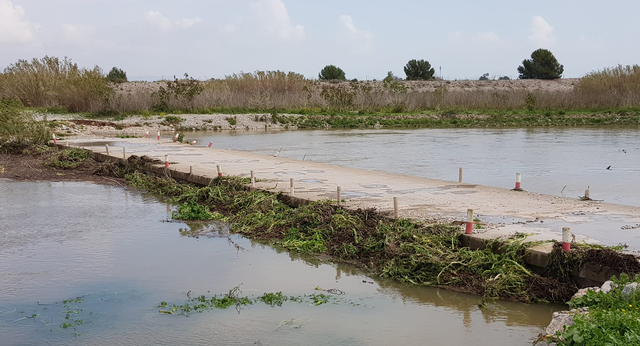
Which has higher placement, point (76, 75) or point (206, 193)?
point (76, 75)

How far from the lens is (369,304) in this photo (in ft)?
23.9

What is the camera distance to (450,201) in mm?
11000

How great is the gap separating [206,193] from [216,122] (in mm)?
24218

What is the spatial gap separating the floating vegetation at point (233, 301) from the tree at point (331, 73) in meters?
74.8

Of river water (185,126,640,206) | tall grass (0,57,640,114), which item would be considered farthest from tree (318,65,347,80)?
river water (185,126,640,206)

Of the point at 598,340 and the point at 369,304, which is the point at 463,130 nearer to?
the point at 369,304

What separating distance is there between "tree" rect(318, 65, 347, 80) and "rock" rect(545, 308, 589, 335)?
3008 inches

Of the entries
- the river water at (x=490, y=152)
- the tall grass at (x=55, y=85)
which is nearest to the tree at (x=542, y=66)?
the river water at (x=490, y=152)

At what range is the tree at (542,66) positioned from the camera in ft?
253

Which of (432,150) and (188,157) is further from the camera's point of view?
(432,150)

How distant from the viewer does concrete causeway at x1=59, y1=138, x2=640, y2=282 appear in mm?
8711

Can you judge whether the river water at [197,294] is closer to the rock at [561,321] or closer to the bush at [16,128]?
the rock at [561,321]

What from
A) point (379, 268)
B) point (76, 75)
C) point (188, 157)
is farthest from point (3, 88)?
point (379, 268)

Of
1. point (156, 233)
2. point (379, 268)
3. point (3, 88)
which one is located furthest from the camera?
point (3, 88)
